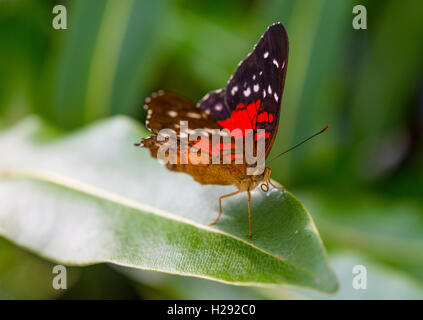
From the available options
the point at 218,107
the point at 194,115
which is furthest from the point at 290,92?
the point at 194,115

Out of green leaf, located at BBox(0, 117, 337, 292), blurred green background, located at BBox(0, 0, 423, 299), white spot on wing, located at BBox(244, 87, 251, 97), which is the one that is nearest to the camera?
green leaf, located at BBox(0, 117, 337, 292)

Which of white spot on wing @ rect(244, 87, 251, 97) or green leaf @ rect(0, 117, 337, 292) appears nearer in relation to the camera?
green leaf @ rect(0, 117, 337, 292)

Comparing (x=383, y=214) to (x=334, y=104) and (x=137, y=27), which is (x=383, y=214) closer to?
(x=334, y=104)

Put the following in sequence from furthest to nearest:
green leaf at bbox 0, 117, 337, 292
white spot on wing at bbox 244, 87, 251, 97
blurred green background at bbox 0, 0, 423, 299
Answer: blurred green background at bbox 0, 0, 423, 299
white spot on wing at bbox 244, 87, 251, 97
green leaf at bbox 0, 117, 337, 292

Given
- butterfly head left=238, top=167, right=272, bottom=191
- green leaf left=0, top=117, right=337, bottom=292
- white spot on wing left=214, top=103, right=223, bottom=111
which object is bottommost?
green leaf left=0, top=117, right=337, bottom=292

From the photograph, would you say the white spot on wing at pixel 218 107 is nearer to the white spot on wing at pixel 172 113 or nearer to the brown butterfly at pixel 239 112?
the brown butterfly at pixel 239 112

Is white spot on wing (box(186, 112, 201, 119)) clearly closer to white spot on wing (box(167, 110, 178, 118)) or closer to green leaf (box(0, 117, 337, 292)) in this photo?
white spot on wing (box(167, 110, 178, 118))

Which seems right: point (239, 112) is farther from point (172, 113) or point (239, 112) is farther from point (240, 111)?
point (172, 113)

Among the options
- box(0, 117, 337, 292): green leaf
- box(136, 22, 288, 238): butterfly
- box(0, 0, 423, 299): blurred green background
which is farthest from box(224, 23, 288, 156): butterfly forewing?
box(0, 0, 423, 299): blurred green background
